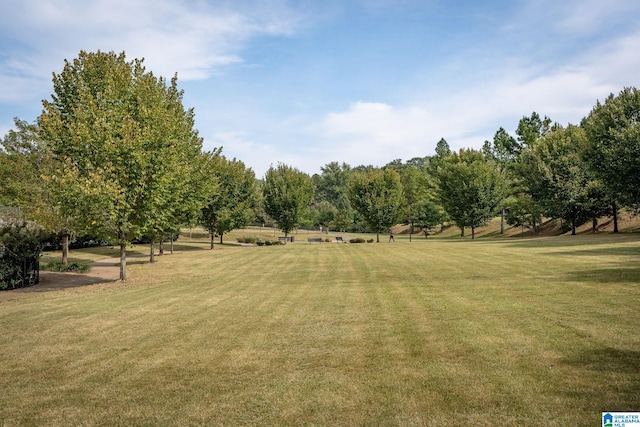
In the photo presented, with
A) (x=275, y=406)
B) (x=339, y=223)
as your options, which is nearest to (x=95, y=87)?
(x=275, y=406)

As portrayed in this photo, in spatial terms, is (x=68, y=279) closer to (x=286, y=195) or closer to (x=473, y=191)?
(x=286, y=195)

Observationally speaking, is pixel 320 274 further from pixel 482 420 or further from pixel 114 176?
pixel 482 420

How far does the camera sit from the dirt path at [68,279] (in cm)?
1956

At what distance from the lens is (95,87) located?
84.5ft

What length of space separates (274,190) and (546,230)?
40.3 m

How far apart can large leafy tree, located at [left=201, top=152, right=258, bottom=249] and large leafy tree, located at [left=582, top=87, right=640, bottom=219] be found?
115ft

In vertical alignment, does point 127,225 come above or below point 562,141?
below

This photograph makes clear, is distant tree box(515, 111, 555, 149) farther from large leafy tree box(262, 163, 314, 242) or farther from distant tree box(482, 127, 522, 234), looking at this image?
large leafy tree box(262, 163, 314, 242)

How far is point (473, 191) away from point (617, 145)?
840 inches

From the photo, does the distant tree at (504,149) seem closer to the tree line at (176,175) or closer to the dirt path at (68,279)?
the tree line at (176,175)

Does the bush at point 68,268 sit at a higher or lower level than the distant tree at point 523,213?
lower

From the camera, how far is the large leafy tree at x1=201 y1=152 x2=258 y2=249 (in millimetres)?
45525
